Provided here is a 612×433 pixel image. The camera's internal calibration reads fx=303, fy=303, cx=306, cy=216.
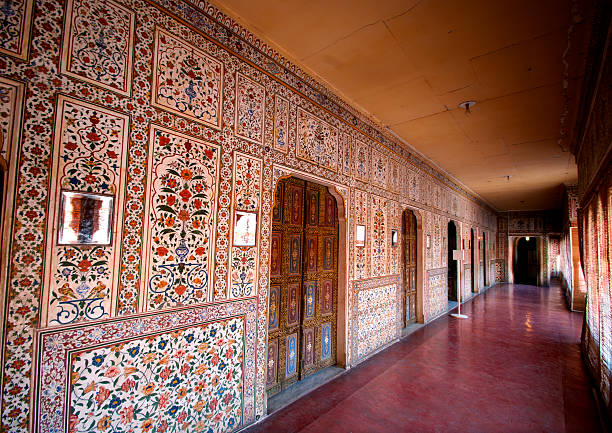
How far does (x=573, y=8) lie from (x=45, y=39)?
11.3ft

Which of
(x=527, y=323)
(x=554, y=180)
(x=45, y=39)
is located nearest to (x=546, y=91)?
(x=45, y=39)

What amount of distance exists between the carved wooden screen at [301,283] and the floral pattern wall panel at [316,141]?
31cm

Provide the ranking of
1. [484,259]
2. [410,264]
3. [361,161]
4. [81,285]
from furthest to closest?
[484,259], [410,264], [361,161], [81,285]

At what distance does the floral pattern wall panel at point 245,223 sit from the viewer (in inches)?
97.5

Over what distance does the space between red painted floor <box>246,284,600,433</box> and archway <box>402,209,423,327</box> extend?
1.76 feet

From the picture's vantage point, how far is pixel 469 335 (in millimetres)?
5402

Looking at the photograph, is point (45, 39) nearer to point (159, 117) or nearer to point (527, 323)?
point (159, 117)

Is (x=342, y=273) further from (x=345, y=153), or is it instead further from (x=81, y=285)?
(x=81, y=285)

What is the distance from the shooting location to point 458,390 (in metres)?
3.31

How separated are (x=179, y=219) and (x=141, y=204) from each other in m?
0.26

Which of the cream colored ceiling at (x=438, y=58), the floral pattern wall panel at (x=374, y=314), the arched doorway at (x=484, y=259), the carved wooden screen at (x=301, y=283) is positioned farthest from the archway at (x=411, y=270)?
the arched doorway at (x=484, y=259)

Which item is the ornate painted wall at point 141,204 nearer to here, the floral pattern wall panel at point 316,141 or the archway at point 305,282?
the floral pattern wall panel at point 316,141

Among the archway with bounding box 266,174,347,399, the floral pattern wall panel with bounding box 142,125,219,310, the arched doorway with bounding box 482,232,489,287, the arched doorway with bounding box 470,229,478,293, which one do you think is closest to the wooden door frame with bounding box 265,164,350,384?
the archway with bounding box 266,174,347,399

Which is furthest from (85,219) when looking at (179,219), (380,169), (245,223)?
(380,169)
